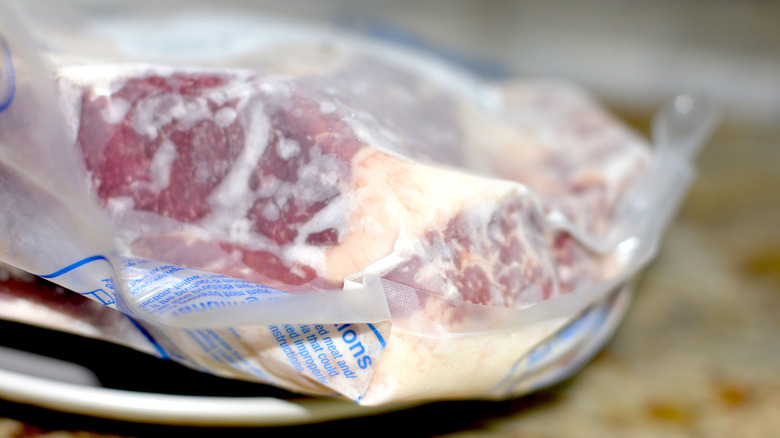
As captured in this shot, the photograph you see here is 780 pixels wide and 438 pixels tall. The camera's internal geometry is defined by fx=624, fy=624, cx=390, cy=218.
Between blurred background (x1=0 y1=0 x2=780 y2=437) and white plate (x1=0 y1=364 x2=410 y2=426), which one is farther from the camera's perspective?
blurred background (x1=0 y1=0 x2=780 y2=437)

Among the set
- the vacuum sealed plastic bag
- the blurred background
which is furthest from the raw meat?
the blurred background

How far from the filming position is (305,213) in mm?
441

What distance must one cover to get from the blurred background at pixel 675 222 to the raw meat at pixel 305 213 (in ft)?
0.42

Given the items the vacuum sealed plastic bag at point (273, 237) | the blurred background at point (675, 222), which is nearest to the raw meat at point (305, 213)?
the vacuum sealed plastic bag at point (273, 237)

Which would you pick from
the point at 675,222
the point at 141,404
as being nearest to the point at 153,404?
the point at 141,404

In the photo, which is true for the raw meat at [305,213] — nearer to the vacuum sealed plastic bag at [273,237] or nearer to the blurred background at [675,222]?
the vacuum sealed plastic bag at [273,237]

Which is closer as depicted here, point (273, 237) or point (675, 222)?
point (273, 237)

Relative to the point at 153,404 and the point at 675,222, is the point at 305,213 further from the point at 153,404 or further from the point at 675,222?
the point at 675,222

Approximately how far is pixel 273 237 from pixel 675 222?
2.61ft

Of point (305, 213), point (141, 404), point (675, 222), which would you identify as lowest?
point (675, 222)

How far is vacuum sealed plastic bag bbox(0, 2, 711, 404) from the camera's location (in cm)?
41

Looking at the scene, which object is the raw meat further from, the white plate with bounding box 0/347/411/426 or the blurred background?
the blurred background

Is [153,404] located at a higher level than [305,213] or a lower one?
lower

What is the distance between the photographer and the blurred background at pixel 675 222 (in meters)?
0.58
